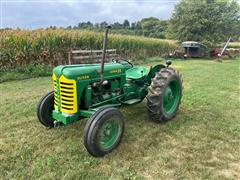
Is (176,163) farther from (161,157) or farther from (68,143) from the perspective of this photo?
(68,143)

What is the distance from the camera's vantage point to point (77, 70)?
3.47 metres

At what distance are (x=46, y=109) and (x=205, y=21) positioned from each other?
22.9 metres

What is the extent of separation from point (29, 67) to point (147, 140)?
6806 millimetres

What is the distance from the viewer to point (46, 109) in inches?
160

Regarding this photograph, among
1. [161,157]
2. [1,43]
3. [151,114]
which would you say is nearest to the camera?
[161,157]

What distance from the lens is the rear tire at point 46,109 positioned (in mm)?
4004

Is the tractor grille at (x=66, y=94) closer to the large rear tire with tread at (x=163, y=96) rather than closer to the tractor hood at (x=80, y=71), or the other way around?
the tractor hood at (x=80, y=71)

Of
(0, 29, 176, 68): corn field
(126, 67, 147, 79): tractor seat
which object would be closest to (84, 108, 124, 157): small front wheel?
(126, 67, 147, 79): tractor seat

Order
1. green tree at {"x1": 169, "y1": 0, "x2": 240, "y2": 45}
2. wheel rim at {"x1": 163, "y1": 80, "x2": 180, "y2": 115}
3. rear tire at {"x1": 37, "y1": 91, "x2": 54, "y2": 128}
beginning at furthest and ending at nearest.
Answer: green tree at {"x1": 169, "y1": 0, "x2": 240, "y2": 45}, wheel rim at {"x1": 163, "y1": 80, "x2": 180, "y2": 115}, rear tire at {"x1": 37, "y1": 91, "x2": 54, "y2": 128}

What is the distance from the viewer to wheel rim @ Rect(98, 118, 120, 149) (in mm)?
3356

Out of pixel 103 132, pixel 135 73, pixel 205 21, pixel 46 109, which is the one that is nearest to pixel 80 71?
pixel 103 132

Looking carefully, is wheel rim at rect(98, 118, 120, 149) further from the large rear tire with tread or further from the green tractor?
the large rear tire with tread

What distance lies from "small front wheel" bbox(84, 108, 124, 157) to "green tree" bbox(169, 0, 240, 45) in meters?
22.5

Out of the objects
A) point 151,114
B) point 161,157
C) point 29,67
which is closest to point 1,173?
point 161,157
